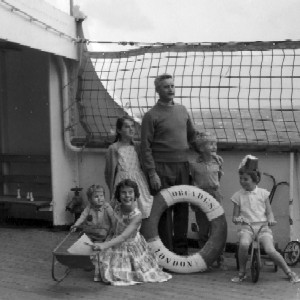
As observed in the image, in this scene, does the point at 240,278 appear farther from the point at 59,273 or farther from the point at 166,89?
the point at 166,89

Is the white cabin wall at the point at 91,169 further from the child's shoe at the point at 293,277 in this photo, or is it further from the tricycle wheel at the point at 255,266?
the child's shoe at the point at 293,277

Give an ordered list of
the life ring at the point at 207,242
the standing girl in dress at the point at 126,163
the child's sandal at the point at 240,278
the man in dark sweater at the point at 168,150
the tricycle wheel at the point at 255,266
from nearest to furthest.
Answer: the tricycle wheel at the point at 255,266 < the child's sandal at the point at 240,278 < the life ring at the point at 207,242 < the man in dark sweater at the point at 168,150 < the standing girl in dress at the point at 126,163

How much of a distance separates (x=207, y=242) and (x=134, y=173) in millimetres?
914

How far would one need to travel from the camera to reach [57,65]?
7789 millimetres

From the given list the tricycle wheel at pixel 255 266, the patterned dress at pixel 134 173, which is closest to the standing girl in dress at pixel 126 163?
the patterned dress at pixel 134 173

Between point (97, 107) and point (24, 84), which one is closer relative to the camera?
point (97, 107)

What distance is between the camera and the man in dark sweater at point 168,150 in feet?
19.6

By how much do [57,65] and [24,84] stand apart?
39.6 inches

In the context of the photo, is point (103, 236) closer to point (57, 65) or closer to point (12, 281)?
point (12, 281)

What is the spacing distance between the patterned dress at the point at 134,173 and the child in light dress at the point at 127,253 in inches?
8.7

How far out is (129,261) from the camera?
5.70 metres

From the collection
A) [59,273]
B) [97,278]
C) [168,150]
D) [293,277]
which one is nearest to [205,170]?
[168,150]

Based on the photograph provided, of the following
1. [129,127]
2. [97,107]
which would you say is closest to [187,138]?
[129,127]

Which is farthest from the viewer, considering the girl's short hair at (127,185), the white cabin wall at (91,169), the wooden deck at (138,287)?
the white cabin wall at (91,169)
